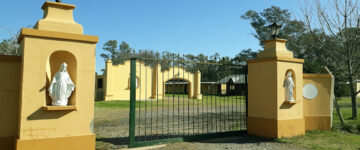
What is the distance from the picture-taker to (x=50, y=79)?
5.08m

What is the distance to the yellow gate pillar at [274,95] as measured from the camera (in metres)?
7.50

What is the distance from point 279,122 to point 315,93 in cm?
250

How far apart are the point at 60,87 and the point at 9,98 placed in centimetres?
108

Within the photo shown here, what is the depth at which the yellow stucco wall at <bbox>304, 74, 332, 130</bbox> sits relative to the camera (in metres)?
8.77

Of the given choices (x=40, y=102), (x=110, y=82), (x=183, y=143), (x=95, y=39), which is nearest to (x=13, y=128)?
(x=40, y=102)

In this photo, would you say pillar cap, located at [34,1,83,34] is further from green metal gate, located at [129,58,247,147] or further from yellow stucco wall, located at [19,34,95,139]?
green metal gate, located at [129,58,247,147]

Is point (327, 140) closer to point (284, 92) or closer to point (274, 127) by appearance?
point (274, 127)

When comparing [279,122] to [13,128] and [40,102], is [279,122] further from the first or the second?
[13,128]

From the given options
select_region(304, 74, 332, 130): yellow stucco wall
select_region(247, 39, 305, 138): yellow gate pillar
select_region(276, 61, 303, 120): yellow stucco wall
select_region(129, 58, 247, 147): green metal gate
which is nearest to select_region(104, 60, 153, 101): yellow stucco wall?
select_region(129, 58, 247, 147): green metal gate

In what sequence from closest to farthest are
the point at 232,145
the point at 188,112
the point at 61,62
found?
1. the point at 61,62
2. the point at 232,145
3. the point at 188,112

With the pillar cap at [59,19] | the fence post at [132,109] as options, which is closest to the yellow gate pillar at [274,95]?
the fence post at [132,109]

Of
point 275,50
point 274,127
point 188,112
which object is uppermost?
point 275,50

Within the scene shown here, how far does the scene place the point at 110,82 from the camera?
80.6 feet

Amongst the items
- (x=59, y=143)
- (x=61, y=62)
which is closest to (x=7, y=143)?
(x=59, y=143)
